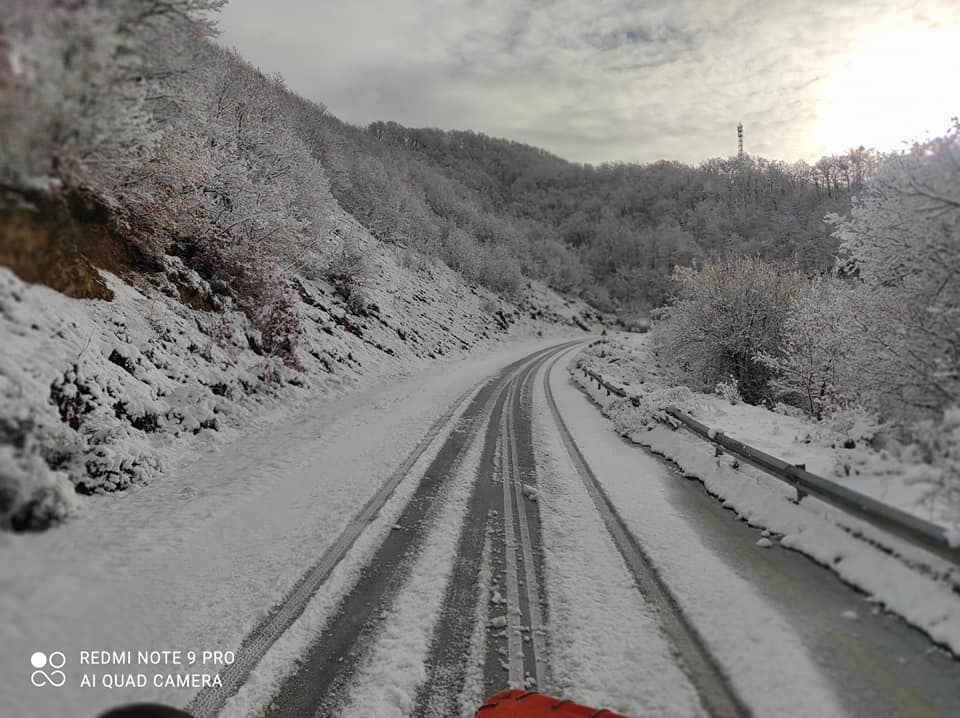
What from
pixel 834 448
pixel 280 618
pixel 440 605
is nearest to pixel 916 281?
pixel 834 448

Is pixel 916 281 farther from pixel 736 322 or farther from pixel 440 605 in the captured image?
pixel 736 322

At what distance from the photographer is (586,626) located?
428 centimetres

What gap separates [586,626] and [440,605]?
136cm

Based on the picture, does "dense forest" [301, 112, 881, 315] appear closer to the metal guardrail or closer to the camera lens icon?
the metal guardrail

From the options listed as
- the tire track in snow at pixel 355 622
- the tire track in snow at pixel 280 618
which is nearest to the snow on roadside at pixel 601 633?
the tire track in snow at pixel 355 622

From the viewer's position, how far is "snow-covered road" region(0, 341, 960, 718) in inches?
131

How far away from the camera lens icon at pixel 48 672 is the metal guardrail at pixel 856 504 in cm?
657

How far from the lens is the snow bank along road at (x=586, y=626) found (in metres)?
3.44

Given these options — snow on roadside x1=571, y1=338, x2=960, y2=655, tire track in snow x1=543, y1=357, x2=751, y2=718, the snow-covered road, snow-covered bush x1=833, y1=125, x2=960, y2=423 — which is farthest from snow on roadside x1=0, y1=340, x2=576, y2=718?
snow-covered bush x1=833, y1=125, x2=960, y2=423

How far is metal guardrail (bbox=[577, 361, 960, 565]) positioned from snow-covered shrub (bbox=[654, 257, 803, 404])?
34.4 ft

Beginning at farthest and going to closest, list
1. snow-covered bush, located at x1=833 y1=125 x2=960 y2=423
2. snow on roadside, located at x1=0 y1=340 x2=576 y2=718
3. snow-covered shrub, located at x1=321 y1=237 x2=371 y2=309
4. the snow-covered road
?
snow-covered shrub, located at x1=321 y1=237 x2=371 y2=309
snow-covered bush, located at x1=833 y1=125 x2=960 y2=423
the snow-covered road
snow on roadside, located at x1=0 y1=340 x2=576 y2=718

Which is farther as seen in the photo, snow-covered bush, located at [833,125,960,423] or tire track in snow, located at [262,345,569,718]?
snow-covered bush, located at [833,125,960,423]

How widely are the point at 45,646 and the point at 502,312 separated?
53481mm

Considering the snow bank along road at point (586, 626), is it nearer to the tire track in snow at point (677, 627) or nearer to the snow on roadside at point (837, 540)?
the tire track in snow at point (677, 627)
